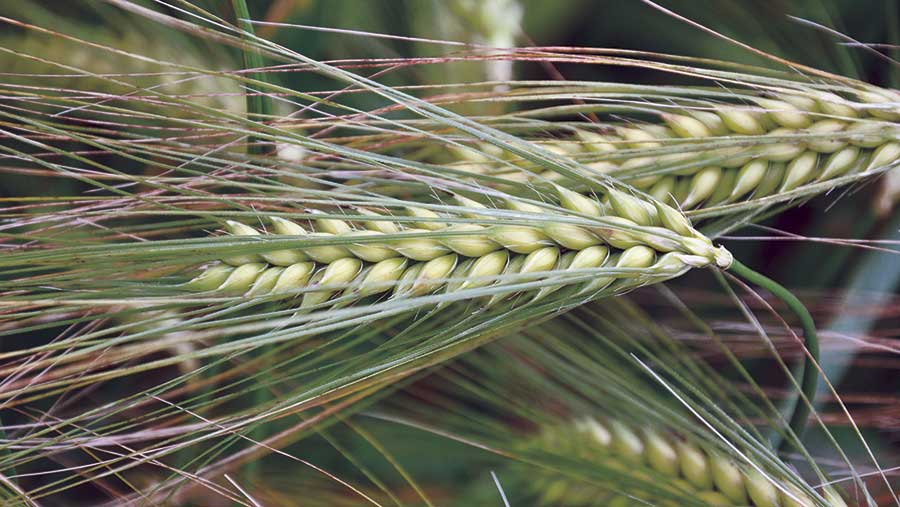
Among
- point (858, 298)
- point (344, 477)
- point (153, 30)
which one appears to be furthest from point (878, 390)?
point (153, 30)

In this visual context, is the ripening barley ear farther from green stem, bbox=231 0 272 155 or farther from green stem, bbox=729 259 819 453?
green stem, bbox=231 0 272 155

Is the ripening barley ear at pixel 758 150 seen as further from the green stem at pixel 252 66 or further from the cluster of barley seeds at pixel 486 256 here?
the green stem at pixel 252 66

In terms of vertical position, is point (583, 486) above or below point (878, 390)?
below

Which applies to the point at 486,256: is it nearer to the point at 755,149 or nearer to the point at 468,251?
the point at 468,251

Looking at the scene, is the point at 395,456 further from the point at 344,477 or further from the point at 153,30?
the point at 153,30

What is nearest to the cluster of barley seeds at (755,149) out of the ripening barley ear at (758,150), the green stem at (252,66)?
the ripening barley ear at (758,150)

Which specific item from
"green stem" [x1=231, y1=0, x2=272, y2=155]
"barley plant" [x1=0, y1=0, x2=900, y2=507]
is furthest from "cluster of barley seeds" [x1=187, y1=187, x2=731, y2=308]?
"green stem" [x1=231, y1=0, x2=272, y2=155]

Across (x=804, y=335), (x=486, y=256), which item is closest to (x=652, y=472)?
(x=804, y=335)
